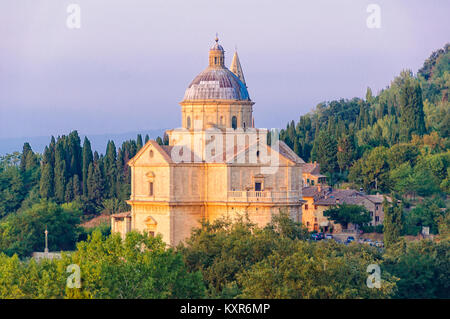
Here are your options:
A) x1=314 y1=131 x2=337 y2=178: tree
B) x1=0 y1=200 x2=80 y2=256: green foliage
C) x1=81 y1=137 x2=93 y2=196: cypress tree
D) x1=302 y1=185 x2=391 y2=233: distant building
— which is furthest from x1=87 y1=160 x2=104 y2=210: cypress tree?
x1=314 y1=131 x2=337 y2=178: tree

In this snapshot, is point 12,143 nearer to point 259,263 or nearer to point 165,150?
point 165,150

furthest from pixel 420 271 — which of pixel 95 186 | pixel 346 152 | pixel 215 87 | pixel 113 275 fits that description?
pixel 95 186

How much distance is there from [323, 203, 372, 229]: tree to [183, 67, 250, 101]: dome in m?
20.6

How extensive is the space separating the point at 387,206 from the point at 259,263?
2832 cm

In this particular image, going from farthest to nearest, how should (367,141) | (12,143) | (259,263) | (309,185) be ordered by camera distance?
(12,143) → (367,141) → (309,185) → (259,263)

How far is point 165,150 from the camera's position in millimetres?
54375

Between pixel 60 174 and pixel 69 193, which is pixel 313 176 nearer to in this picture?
pixel 69 193

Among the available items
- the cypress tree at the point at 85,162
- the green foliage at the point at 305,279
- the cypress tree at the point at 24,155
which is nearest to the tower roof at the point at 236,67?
the cypress tree at the point at 85,162

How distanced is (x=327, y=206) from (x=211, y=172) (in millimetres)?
24169

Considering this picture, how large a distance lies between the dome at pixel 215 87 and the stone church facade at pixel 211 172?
0.05 meters

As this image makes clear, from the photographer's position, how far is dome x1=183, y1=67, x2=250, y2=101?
55219 mm

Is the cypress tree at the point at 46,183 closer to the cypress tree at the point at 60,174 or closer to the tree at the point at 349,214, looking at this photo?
the cypress tree at the point at 60,174

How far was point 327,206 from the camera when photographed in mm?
76938
